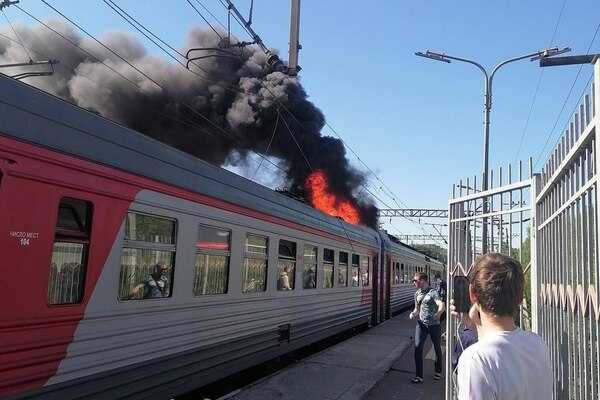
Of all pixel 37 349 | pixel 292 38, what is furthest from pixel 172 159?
pixel 292 38

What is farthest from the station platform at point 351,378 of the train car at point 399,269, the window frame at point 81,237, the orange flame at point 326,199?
the train car at point 399,269

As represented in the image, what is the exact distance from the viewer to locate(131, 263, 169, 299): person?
17.1 feet

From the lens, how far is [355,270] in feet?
42.8

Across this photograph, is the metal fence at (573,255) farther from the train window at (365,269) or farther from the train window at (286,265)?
the train window at (365,269)

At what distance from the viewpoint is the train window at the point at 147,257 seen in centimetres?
497

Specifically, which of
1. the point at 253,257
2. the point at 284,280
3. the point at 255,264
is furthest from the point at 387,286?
the point at 253,257

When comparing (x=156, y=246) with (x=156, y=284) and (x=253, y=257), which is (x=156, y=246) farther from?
(x=253, y=257)

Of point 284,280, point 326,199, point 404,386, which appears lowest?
point 404,386

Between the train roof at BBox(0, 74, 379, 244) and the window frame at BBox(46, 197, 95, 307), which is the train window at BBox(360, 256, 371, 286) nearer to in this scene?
the train roof at BBox(0, 74, 379, 244)

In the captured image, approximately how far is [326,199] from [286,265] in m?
7.76

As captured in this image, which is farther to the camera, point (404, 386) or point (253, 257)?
point (404, 386)

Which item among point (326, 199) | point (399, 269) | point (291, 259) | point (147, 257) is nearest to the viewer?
point (147, 257)

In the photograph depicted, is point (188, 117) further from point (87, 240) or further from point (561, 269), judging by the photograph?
point (561, 269)

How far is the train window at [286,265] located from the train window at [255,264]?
52 cm
